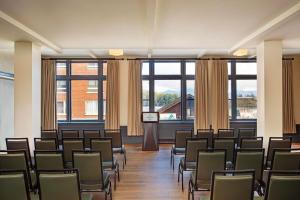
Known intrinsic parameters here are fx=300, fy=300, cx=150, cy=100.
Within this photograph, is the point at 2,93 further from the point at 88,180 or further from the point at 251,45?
the point at 251,45

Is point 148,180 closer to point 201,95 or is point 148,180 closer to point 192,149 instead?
point 192,149

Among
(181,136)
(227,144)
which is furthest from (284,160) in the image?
(181,136)

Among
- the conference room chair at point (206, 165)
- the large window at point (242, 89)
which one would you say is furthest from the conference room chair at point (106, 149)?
the large window at point (242, 89)

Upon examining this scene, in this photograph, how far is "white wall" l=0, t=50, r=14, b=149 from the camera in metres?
8.46

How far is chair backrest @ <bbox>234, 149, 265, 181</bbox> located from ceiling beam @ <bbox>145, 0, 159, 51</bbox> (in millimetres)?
2407

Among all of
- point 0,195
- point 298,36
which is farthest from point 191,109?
point 0,195

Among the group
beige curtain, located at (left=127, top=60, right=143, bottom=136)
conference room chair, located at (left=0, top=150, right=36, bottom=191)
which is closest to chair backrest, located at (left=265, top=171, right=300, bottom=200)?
conference room chair, located at (left=0, top=150, right=36, bottom=191)

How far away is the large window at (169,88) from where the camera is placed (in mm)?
10781

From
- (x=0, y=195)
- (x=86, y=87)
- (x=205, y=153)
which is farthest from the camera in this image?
(x=86, y=87)

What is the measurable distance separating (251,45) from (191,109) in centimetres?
381

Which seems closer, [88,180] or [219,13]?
[88,180]

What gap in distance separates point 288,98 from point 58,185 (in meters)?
9.39

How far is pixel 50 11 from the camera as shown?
484 cm

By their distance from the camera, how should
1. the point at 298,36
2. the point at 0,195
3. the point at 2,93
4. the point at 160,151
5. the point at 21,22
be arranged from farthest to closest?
the point at 160,151, the point at 2,93, the point at 298,36, the point at 21,22, the point at 0,195
